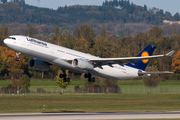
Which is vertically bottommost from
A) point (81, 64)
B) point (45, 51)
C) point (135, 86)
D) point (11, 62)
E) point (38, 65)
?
point (135, 86)

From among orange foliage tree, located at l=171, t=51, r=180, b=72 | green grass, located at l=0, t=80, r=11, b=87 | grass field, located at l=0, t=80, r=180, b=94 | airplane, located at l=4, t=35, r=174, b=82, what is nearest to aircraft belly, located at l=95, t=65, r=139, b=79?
airplane, located at l=4, t=35, r=174, b=82

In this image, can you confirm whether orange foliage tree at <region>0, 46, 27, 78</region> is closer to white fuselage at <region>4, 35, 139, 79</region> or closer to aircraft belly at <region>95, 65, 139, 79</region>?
aircraft belly at <region>95, 65, 139, 79</region>

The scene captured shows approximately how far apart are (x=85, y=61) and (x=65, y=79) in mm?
6750

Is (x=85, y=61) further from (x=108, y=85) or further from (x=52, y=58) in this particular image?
(x=108, y=85)

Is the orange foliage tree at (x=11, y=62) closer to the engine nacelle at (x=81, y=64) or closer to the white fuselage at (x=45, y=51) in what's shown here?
the white fuselage at (x=45, y=51)

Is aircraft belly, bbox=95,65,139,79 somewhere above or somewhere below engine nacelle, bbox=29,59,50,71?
below

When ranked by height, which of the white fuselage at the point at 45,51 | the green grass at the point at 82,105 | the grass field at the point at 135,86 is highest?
the white fuselage at the point at 45,51

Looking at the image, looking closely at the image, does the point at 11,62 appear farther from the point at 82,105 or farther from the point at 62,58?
the point at 62,58

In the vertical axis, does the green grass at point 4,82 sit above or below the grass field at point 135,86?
above

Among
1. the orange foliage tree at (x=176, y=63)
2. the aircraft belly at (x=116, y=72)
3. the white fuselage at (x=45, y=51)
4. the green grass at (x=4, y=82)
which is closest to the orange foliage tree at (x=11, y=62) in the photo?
the green grass at (x=4, y=82)

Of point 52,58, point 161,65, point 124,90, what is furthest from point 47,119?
point 161,65

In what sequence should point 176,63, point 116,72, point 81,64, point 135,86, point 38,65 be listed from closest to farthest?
point 81,64 → point 38,65 → point 116,72 → point 135,86 → point 176,63

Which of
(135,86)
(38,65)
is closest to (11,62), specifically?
(135,86)

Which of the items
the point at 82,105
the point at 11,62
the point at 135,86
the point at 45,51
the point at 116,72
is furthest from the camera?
the point at 11,62
